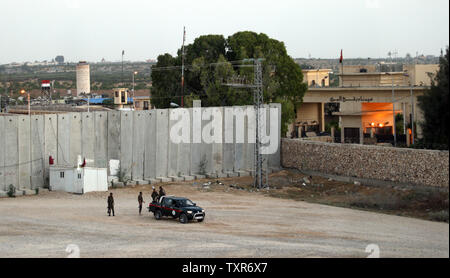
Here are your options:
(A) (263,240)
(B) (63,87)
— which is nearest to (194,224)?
(A) (263,240)

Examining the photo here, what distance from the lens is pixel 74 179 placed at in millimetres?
35344

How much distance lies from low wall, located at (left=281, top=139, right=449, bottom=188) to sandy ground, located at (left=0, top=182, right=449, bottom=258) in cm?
571

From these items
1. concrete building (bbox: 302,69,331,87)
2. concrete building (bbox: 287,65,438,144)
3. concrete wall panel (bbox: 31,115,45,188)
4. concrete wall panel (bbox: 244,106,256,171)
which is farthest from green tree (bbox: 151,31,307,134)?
concrete building (bbox: 302,69,331,87)

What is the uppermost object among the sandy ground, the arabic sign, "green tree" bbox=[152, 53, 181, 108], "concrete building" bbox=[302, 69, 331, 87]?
"concrete building" bbox=[302, 69, 331, 87]

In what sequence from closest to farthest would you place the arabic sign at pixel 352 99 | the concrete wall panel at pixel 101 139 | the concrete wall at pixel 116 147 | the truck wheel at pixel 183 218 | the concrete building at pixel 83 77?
the truck wheel at pixel 183 218 < the concrete wall at pixel 116 147 < the concrete wall panel at pixel 101 139 < the arabic sign at pixel 352 99 < the concrete building at pixel 83 77

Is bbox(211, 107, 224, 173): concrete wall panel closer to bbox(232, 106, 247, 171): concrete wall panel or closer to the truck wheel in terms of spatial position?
bbox(232, 106, 247, 171): concrete wall panel

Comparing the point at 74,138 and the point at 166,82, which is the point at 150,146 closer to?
the point at 74,138

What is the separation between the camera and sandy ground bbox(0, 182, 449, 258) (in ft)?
69.9

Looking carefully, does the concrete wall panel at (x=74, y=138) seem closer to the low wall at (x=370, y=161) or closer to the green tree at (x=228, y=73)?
the low wall at (x=370, y=161)

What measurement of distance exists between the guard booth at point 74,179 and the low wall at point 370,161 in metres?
14.9

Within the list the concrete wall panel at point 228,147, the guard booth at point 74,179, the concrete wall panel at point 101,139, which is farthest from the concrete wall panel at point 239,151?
Answer: the guard booth at point 74,179

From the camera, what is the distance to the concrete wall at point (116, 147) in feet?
116
